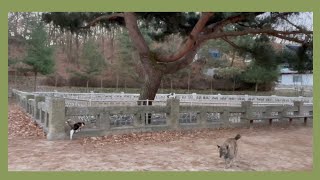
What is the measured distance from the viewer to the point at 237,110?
40.5 ft

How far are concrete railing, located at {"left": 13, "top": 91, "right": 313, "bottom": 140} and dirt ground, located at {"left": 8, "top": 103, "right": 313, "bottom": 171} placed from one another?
1.09ft

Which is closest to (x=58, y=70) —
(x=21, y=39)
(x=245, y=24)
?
(x=21, y=39)

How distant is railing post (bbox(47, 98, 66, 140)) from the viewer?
337 inches

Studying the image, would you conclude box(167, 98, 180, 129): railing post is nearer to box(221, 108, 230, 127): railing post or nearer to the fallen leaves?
box(221, 108, 230, 127): railing post

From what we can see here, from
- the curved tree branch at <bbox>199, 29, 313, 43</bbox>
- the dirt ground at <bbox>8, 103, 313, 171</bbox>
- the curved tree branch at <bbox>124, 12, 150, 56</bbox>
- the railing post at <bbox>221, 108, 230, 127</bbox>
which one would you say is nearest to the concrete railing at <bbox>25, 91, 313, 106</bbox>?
the curved tree branch at <bbox>124, 12, 150, 56</bbox>

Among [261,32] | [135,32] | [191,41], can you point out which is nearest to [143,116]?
[191,41]

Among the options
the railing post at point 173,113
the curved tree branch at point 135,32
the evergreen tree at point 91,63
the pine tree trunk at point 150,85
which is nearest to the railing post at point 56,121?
the railing post at point 173,113

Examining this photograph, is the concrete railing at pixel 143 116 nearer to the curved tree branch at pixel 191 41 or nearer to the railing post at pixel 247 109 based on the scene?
the railing post at pixel 247 109

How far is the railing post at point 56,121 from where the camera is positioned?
8.55m

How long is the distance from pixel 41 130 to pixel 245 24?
25.3 feet

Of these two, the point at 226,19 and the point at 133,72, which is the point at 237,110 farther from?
the point at 133,72

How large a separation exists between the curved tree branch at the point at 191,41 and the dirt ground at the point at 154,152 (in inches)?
109

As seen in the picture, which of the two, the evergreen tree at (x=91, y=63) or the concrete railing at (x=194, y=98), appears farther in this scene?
the evergreen tree at (x=91, y=63)

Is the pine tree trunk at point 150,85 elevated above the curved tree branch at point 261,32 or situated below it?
below
